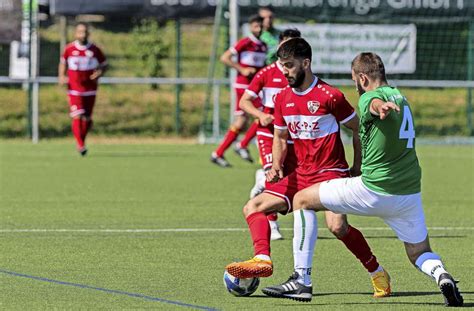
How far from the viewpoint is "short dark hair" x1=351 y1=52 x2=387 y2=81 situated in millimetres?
7656

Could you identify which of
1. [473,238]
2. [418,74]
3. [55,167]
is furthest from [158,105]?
[473,238]

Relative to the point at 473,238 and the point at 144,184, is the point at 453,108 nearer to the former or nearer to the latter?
the point at 144,184

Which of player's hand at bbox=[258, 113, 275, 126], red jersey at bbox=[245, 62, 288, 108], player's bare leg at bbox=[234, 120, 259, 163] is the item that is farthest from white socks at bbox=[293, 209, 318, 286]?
player's bare leg at bbox=[234, 120, 259, 163]

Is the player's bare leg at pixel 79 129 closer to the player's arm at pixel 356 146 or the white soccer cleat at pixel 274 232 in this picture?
the white soccer cleat at pixel 274 232

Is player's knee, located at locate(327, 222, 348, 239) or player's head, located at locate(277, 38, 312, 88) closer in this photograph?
player's head, located at locate(277, 38, 312, 88)

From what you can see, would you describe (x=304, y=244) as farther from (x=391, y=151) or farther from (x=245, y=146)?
(x=245, y=146)

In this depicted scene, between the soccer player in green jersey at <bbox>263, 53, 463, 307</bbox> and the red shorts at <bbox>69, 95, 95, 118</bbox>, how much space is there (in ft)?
47.8

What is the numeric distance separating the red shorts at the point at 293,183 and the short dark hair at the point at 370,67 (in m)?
1.03

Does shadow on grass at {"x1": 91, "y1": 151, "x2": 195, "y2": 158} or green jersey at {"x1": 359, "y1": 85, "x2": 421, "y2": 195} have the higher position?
green jersey at {"x1": 359, "y1": 85, "x2": 421, "y2": 195}

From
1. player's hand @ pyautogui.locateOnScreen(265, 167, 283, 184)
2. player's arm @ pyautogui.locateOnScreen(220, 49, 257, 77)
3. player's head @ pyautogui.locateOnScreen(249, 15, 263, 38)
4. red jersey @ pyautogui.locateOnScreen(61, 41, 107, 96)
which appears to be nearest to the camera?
player's hand @ pyautogui.locateOnScreen(265, 167, 283, 184)

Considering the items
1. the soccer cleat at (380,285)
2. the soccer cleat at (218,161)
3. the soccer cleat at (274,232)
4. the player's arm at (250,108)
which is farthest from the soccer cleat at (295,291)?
the soccer cleat at (218,161)

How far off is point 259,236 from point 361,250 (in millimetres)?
678

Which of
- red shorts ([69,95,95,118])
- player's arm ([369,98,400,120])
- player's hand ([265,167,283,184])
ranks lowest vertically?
red shorts ([69,95,95,118])

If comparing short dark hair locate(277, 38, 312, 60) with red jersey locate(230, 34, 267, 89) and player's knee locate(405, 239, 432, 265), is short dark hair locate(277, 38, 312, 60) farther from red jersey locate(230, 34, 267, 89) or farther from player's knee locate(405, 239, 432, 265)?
red jersey locate(230, 34, 267, 89)
